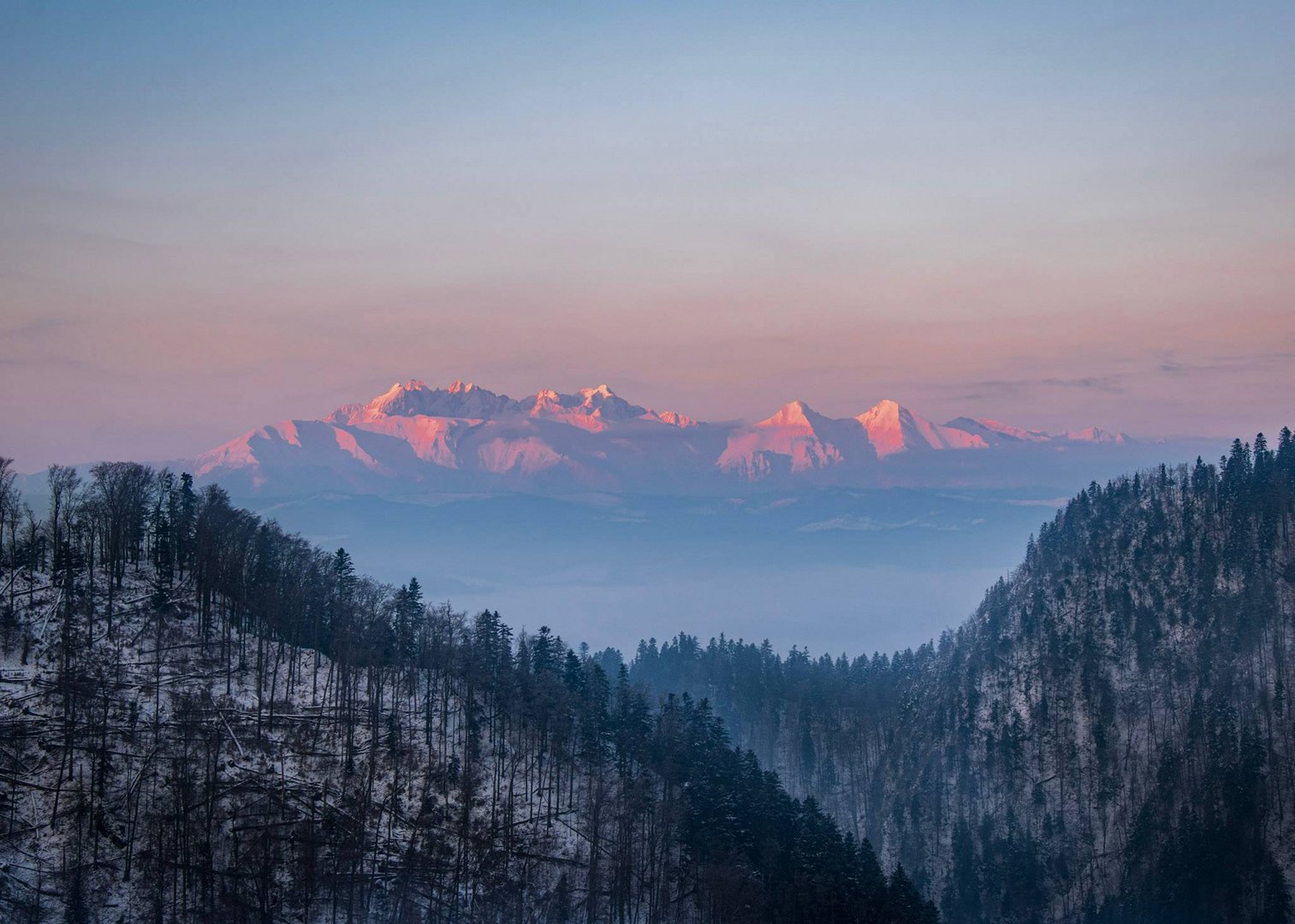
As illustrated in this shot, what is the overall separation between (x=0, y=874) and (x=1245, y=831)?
130918mm

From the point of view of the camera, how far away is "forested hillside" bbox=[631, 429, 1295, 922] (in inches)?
5974

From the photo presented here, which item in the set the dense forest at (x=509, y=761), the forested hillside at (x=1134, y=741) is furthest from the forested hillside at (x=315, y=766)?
the forested hillside at (x=1134, y=741)

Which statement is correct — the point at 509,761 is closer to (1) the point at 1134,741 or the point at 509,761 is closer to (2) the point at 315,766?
(2) the point at 315,766

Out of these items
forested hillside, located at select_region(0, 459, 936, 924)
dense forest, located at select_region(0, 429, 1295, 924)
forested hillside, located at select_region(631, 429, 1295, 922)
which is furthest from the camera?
forested hillside, located at select_region(631, 429, 1295, 922)

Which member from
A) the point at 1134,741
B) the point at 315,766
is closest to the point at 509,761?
the point at 315,766

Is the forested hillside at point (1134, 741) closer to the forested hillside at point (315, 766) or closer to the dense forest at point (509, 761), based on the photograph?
the dense forest at point (509, 761)

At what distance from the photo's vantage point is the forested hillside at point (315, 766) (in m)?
106

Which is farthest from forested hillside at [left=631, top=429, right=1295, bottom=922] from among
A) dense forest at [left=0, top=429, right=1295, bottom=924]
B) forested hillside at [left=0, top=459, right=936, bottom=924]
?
forested hillside at [left=0, top=459, right=936, bottom=924]

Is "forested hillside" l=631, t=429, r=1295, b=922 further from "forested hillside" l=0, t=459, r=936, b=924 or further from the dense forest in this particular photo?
"forested hillside" l=0, t=459, r=936, b=924

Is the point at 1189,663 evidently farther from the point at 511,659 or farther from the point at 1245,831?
the point at 511,659

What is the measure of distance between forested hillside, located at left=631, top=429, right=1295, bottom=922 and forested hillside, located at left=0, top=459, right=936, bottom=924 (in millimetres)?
43777

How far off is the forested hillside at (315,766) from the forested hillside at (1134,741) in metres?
43.8

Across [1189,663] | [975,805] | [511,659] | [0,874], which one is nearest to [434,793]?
[511,659]

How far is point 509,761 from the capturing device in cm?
12731
